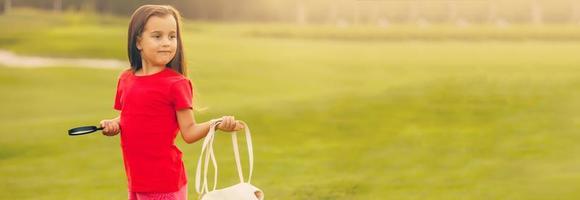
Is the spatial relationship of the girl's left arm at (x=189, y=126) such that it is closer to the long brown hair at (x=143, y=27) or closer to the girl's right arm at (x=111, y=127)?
the long brown hair at (x=143, y=27)

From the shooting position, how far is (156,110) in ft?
14.8

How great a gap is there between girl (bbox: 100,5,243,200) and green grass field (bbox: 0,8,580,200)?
0.44 metres

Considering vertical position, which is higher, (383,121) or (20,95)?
(383,121)

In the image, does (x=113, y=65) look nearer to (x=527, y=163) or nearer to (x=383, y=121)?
(x=383, y=121)

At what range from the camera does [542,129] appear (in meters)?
12.8

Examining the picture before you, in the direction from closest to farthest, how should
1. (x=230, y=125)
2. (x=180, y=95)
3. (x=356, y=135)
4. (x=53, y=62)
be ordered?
(x=230, y=125), (x=180, y=95), (x=356, y=135), (x=53, y=62)

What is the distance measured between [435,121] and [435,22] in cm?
1220

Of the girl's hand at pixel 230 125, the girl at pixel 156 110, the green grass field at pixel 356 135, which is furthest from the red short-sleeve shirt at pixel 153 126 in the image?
the green grass field at pixel 356 135

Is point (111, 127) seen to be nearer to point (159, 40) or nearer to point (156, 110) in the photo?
point (156, 110)

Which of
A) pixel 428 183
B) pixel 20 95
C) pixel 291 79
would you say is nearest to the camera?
pixel 428 183

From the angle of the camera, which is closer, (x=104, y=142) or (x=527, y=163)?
(x=527, y=163)

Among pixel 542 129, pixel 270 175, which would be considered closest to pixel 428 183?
pixel 270 175

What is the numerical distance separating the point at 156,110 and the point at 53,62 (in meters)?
30.9

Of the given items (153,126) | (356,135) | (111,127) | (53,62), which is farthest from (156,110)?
(53,62)
